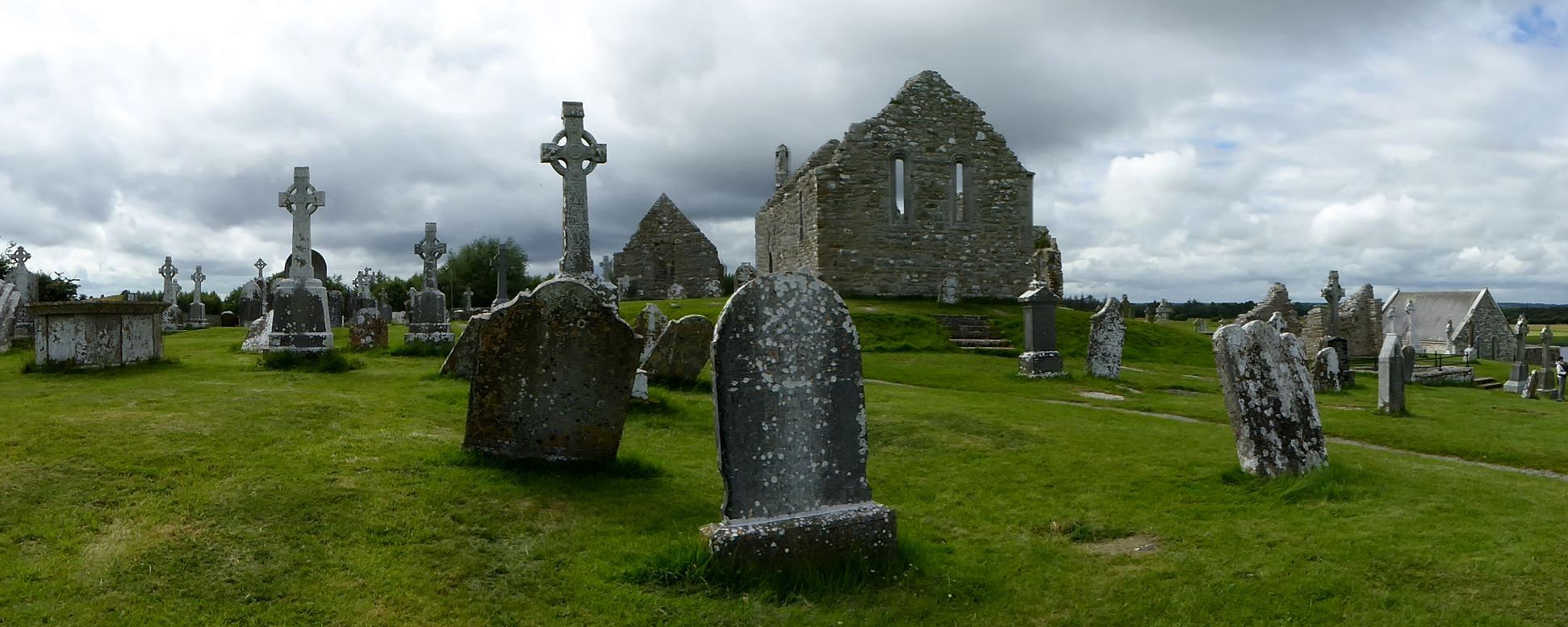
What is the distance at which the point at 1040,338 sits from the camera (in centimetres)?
1777

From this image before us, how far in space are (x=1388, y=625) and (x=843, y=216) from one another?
82.7ft

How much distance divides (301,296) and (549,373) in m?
9.25

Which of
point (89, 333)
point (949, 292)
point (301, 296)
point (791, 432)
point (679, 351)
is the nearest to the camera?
point (791, 432)

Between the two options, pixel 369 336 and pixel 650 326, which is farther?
pixel 369 336

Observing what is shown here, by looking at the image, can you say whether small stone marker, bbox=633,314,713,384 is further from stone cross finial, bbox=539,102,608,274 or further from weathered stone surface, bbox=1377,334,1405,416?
weathered stone surface, bbox=1377,334,1405,416

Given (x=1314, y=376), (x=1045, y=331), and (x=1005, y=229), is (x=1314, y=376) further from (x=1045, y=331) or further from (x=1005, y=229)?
(x=1005, y=229)

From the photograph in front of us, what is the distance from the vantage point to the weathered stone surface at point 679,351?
12391 millimetres

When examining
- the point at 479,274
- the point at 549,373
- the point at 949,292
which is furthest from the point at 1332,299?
the point at 479,274

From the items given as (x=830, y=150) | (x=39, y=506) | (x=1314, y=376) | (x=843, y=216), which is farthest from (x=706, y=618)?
(x=830, y=150)

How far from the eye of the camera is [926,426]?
1027cm

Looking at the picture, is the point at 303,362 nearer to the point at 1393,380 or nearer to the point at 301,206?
the point at 301,206

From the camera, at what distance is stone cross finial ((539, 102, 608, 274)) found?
12484 millimetres

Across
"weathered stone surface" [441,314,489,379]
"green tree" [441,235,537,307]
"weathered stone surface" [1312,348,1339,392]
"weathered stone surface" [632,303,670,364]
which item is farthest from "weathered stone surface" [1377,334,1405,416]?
"green tree" [441,235,537,307]

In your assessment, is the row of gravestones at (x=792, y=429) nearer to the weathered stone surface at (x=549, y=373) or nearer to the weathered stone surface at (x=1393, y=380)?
the weathered stone surface at (x=549, y=373)
